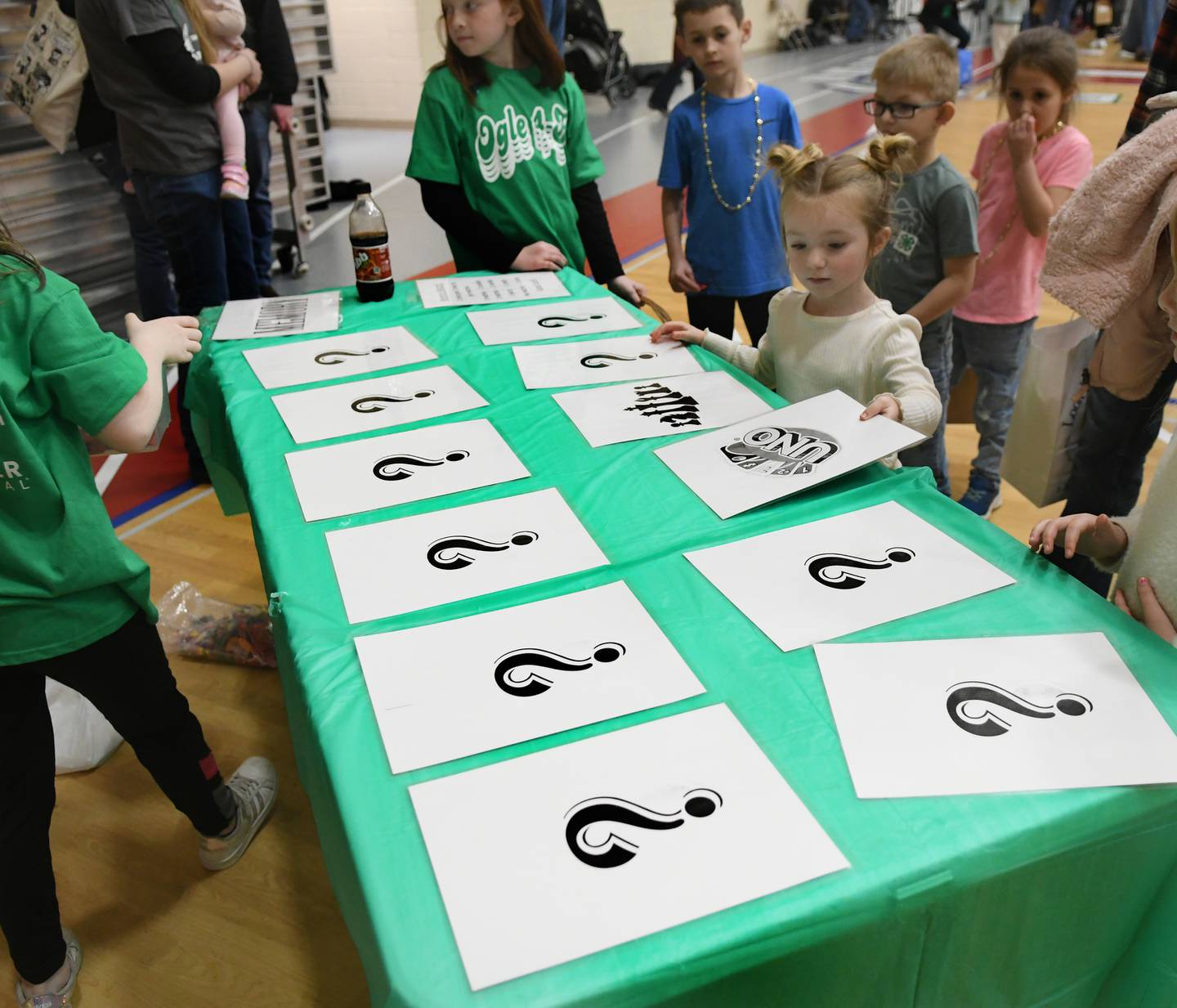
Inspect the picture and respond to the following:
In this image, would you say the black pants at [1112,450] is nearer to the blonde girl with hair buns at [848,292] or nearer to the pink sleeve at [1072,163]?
the blonde girl with hair buns at [848,292]

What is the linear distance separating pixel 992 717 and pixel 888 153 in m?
0.92

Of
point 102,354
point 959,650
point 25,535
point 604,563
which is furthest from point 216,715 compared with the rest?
point 959,650

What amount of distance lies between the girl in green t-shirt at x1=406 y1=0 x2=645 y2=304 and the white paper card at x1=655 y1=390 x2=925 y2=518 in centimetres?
88

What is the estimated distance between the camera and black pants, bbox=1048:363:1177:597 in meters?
1.43

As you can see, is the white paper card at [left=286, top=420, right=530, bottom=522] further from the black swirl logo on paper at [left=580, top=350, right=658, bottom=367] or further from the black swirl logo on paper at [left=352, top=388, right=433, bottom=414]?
the black swirl logo on paper at [left=580, top=350, right=658, bottom=367]

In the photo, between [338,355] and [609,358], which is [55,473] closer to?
[338,355]

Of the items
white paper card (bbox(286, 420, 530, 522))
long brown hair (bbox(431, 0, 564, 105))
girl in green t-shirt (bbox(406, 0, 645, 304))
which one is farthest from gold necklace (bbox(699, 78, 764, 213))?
white paper card (bbox(286, 420, 530, 522))

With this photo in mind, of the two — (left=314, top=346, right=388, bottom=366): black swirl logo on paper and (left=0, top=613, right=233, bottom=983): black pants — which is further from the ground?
(left=314, top=346, right=388, bottom=366): black swirl logo on paper

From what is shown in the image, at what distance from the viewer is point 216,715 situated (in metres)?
1.86

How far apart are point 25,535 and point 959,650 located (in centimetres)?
104

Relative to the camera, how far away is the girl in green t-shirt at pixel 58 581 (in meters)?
0.98

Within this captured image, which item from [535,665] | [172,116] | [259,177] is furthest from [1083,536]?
[259,177]

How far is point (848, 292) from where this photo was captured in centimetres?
145

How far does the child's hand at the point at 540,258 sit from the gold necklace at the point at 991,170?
3.23ft
